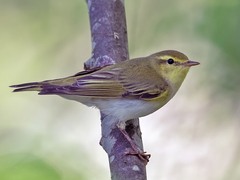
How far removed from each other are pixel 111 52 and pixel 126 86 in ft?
1.30

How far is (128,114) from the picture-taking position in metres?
2.94

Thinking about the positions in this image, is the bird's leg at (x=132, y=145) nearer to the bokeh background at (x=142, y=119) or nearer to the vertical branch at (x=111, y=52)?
the vertical branch at (x=111, y=52)

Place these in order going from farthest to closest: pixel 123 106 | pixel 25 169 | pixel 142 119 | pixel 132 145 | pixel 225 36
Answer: pixel 142 119 → pixel 225 36 → pixel 123 106 → pixel 25 169 → pixel 132 145

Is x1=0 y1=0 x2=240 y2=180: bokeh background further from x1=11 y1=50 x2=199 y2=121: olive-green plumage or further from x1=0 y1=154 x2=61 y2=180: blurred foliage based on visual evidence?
x1=11 y1=50 x2=199 y2=121: olive-green plumage

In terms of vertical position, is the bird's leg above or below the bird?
below

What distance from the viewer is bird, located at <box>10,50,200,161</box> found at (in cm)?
294

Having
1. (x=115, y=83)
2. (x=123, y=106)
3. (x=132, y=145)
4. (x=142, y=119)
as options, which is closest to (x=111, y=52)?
(x=115, y=83)

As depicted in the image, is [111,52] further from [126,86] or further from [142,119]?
[142,119]

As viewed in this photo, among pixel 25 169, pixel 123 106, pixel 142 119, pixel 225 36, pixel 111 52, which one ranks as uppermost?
pixel 225 36

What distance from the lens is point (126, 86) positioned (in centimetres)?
309

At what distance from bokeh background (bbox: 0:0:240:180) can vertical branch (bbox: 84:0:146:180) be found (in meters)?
0.61

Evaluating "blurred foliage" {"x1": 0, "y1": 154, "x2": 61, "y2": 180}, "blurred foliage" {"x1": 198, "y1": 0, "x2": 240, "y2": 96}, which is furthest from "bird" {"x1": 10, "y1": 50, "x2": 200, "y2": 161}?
"blurred foliage" {"x1": 198, "y1": 0, "x2": 240, "y2": 96}

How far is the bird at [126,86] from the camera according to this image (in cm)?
294

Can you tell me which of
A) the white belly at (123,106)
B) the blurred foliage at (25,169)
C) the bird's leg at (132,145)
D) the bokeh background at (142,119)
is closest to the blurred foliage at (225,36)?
the bokeh background at (142,119)
